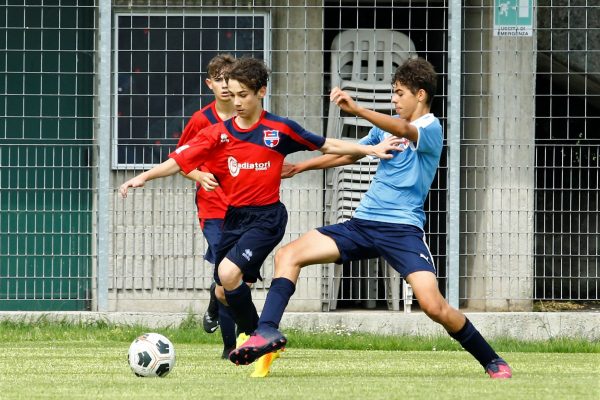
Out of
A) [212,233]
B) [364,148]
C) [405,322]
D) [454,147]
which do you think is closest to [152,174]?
[364,148]

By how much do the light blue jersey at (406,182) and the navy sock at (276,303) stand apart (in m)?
0.57

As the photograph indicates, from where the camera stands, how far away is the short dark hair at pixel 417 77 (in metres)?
7.56

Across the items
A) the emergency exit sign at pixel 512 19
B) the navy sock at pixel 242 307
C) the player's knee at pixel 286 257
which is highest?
the emergency exit sign at pixel 512 19

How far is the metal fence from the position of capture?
458 inches

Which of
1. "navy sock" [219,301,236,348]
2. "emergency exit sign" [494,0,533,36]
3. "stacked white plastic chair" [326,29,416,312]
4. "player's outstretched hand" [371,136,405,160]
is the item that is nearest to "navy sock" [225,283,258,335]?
"navy sock" [219,301,236,348]

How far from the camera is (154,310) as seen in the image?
38.3 feet

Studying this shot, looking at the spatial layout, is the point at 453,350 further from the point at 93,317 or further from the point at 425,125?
the point at 425,125

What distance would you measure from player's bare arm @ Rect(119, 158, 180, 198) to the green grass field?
1002 mm

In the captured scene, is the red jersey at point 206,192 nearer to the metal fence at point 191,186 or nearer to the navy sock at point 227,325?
Answer: the navy sock at point 227,325

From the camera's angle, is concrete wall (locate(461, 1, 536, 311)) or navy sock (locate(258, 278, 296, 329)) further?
concrete wall (locate(461, 1, 536, 311))

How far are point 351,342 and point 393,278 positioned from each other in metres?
1.13

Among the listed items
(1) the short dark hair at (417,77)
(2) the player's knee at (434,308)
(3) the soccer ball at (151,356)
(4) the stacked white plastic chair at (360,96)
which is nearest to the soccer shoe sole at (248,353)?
(3) the soccer ball at (151,356)

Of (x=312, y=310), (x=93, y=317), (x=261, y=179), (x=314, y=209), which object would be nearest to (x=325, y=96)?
(x=314, y=209)

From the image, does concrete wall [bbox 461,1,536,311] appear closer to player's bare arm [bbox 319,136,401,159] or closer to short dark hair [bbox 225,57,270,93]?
player's bare arm [bbox 319,136,401,159]
